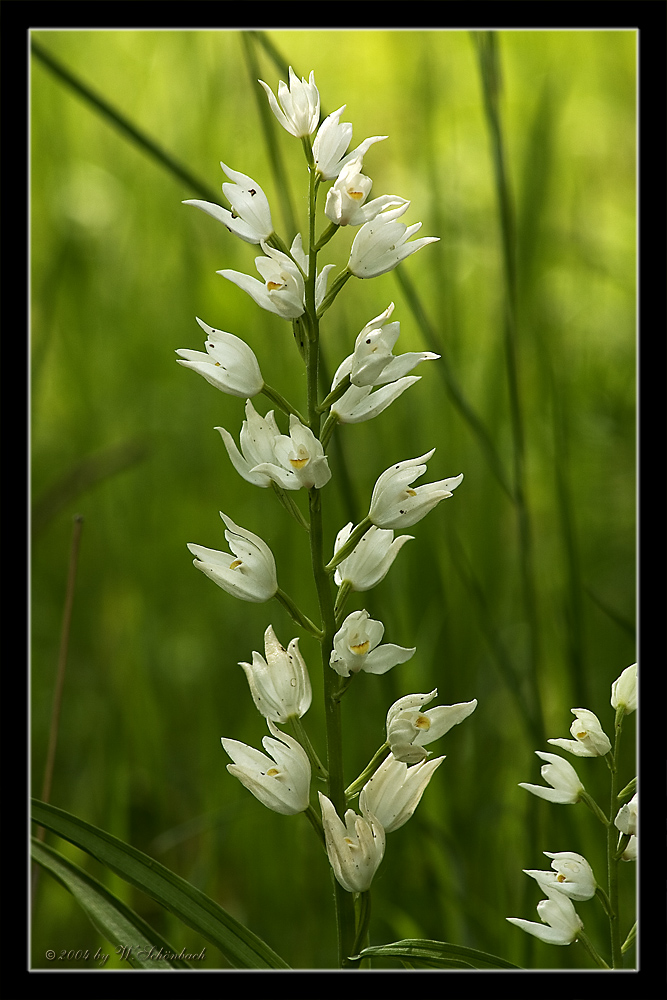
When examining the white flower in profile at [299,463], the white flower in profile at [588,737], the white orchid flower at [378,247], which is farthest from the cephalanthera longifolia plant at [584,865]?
the white orchid flower at [378,247]

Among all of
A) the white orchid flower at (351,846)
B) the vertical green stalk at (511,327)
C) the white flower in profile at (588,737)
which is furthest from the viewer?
the vertical green stalk at (511,327)

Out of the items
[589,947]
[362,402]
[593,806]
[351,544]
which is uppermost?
[362,402]

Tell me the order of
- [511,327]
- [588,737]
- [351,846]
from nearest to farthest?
[351,846] → [588,737] → [511,327]

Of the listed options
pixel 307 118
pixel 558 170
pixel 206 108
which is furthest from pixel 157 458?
pixel 307 118

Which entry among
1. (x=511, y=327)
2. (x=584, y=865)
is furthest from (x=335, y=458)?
(x=584, y=865)

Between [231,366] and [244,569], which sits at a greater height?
[231,366]

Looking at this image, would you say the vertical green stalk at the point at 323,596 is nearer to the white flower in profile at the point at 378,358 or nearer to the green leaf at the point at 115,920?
the white flower in profile at the point at 378,358

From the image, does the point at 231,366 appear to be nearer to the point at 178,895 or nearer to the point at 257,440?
the point at 257,440
